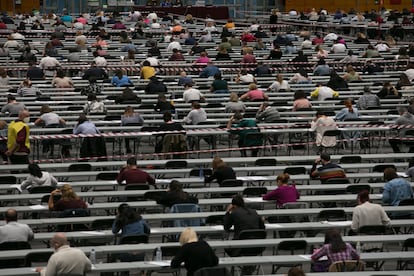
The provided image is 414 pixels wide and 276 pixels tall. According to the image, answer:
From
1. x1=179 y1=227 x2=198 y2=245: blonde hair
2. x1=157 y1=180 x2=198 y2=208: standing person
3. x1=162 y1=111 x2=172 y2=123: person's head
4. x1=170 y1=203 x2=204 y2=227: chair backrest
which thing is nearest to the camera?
x1=179 y1=227 x2=198 y2=245: blonde hair

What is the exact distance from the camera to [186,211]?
55.1 ft

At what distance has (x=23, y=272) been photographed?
13797 mm

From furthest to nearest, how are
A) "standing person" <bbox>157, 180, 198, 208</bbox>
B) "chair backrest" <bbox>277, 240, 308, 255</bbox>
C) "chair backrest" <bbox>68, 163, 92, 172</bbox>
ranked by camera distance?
"chair backrest" <bbox>68, 163, 92, 172</bbox>, "standing person" <bbox>157, 180, 198, 208</bbox>, "chair backrest" <bbox>277, 240, 308, 255</bbox>

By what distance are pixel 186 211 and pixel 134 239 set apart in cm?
190

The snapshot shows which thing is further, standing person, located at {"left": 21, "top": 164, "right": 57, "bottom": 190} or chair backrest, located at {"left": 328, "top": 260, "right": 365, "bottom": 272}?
standing person, located at {"left": 21, "top": 164, "right": 57, "bottom": 190}

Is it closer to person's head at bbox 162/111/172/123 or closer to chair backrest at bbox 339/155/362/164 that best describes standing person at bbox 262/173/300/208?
chair backrest at bbox 339/155/362/164

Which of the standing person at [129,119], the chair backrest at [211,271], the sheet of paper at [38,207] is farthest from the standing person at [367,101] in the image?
the chair backrest at [211,271]

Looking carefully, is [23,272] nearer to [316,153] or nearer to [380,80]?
[316,153]

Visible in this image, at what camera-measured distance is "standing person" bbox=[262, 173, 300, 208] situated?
1709 cm

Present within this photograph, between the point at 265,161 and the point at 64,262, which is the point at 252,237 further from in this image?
the point at 265,161

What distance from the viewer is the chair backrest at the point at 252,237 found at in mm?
15078

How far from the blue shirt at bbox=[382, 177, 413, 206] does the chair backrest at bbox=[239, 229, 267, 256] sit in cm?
299

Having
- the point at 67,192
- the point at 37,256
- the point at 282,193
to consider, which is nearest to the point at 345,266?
the point at 282,193

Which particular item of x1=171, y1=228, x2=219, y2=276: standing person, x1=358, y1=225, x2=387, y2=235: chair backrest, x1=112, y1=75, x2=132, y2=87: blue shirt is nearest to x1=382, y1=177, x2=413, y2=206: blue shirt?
x1=358, y1=225, x2=387, y2=235: chair backrest
